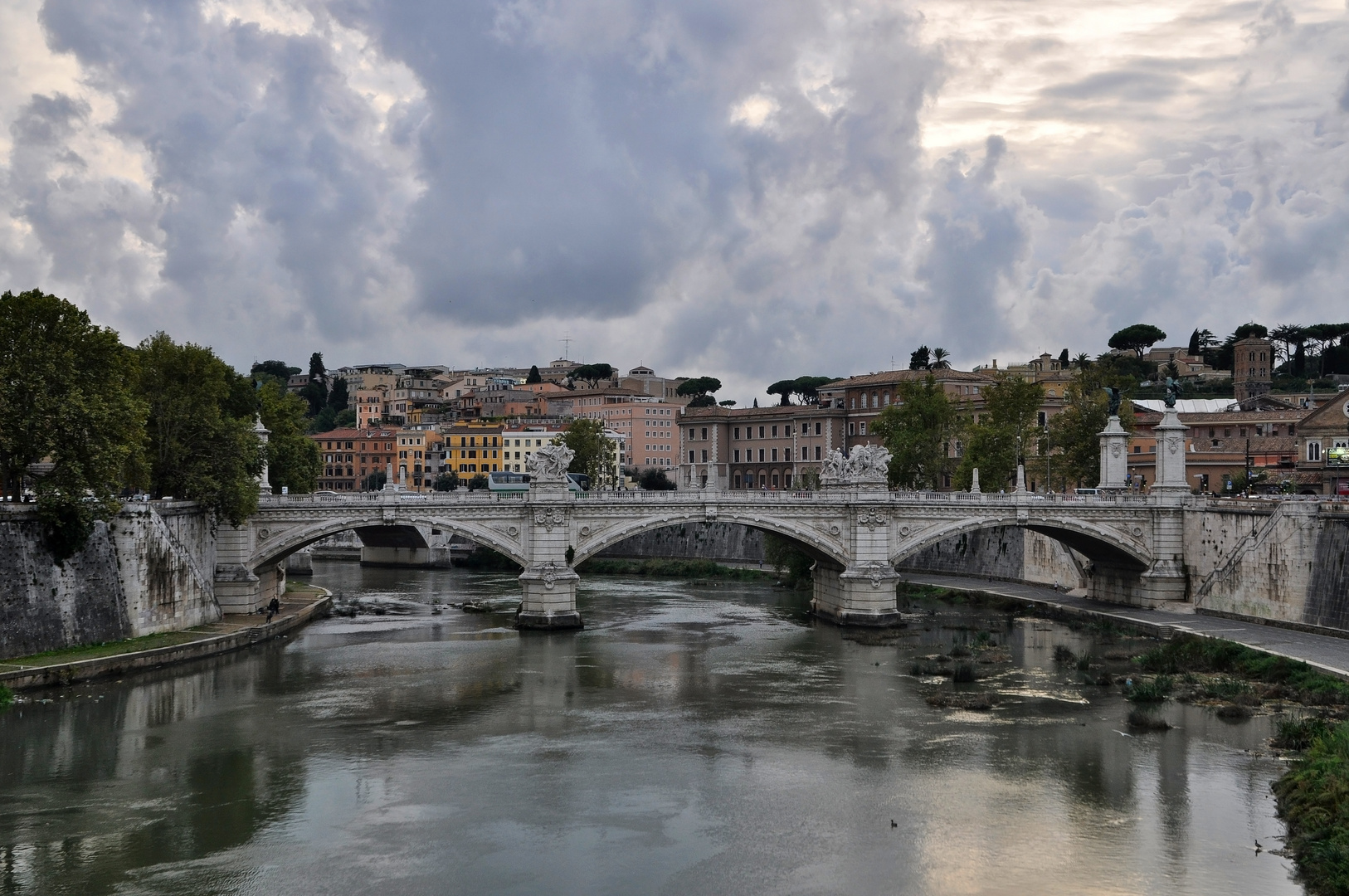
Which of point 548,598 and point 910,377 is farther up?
point 910,377

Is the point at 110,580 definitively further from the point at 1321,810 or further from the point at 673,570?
the point at 673,570

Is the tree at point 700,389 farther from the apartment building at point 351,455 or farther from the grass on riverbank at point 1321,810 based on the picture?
the grass on riverbank at point 1321,810

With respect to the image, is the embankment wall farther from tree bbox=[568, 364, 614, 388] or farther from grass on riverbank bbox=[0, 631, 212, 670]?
tree bbox=[568, 364, 614, 388]

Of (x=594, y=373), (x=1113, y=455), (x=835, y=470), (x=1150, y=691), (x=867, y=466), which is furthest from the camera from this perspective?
(x=594, y=373)

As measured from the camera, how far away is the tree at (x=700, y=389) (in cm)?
12156

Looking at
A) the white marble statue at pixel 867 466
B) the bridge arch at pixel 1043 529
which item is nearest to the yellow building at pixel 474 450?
the white marble statue at pixel 867 466

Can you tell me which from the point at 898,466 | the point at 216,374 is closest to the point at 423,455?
the point at 898,466

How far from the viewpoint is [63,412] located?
31.8 m

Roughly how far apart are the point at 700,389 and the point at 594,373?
13.7 m

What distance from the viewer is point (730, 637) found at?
4088cm

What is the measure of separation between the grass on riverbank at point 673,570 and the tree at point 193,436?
85.4 ft

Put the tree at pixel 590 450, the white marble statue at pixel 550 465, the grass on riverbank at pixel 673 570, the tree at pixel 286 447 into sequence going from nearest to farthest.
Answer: the white marble statue at pixel 550 465
the tree at pixel 286 447
the grass on riverbank at pixel 673 570
the tree at pixel 590 450

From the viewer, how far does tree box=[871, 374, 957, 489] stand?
193 ft

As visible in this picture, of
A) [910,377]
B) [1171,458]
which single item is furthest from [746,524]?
[910,377]
